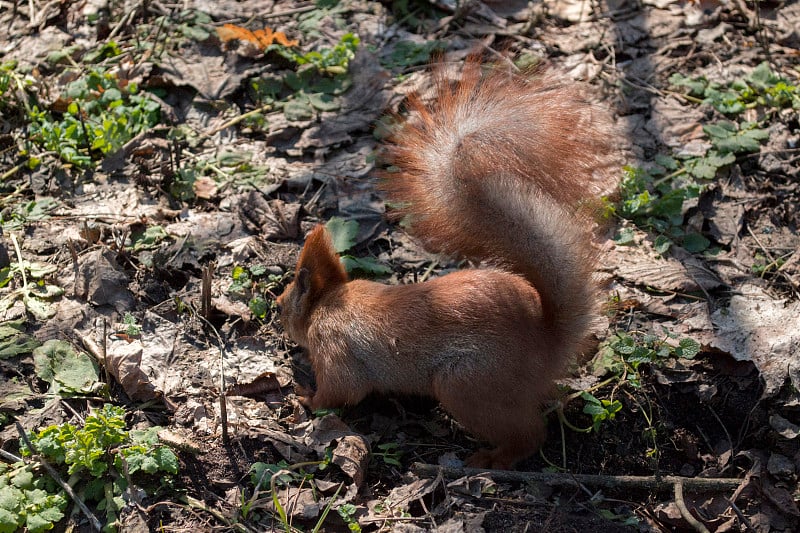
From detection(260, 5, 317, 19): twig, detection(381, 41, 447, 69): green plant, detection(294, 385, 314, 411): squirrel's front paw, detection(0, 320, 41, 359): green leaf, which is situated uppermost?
detection(260, 5, 317, 19): twig

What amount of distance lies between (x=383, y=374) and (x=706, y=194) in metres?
2.40

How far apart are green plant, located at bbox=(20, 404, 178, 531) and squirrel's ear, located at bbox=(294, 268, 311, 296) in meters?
0.99

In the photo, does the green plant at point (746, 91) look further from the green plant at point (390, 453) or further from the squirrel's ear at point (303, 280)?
the green plant at point (390, 453)

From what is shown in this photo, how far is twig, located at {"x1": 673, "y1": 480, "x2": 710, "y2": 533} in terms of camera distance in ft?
9.97

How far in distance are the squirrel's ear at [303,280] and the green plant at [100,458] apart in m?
0.99

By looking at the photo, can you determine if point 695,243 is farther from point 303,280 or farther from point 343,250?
point 303,280

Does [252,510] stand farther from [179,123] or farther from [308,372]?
[179,123]

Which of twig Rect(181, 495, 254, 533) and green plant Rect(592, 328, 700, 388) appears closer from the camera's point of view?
twig Rect(181, 495, 254, 533)

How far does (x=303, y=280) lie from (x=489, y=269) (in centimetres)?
90

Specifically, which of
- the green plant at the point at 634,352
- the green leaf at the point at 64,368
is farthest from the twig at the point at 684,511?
the green leaf at the point at 64,368

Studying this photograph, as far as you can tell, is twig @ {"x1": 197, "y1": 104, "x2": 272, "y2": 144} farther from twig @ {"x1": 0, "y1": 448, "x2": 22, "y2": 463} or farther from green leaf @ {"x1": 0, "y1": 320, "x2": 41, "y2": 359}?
twig @ {"x1": 0, "y1": 448, "x2": 22, "y2": 463}

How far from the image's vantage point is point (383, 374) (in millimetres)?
3572

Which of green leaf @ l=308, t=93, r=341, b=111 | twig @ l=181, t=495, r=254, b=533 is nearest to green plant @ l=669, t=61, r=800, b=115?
green leaf @ l=308, t=93, r=341, b=111

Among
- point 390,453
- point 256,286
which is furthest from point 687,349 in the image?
point 256,286
